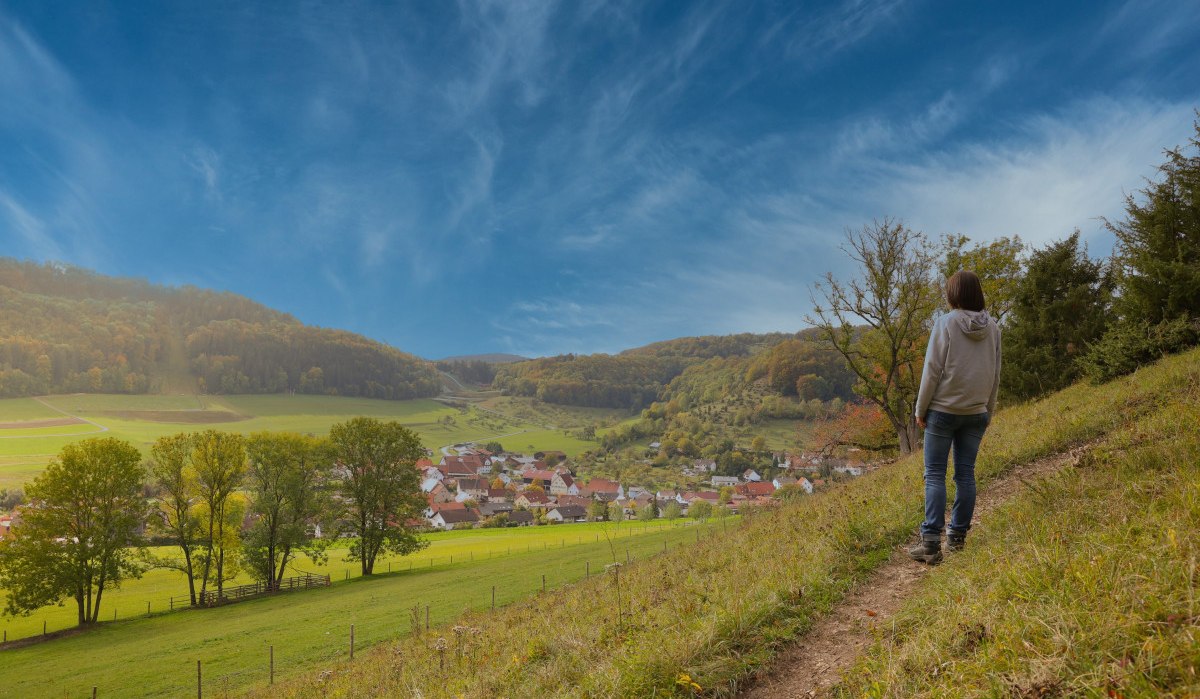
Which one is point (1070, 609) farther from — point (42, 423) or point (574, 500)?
point (42, 423)

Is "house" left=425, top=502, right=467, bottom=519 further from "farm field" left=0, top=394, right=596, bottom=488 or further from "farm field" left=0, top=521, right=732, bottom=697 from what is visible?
"farm field" left=0, top=521, right=732, bottom=697

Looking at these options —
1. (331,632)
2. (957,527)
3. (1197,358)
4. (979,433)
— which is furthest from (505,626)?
(331,632)

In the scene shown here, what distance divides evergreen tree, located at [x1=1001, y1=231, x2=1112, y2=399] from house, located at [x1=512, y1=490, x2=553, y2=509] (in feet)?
301

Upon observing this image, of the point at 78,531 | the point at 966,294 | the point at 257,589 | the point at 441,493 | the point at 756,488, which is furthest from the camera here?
the point at 441,493

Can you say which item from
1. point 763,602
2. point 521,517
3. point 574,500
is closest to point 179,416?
point 521,517

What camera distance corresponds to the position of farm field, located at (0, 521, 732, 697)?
19.2m

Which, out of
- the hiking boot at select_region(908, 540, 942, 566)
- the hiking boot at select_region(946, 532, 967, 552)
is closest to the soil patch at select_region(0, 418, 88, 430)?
the hiking boot at select_region(908, 540, 942, 566)

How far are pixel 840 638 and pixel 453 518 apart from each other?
9762 cm

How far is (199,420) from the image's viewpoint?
14812 cm

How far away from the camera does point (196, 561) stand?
1572 inches

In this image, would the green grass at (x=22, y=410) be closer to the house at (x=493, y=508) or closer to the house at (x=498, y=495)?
the house at (x=498, y=495)

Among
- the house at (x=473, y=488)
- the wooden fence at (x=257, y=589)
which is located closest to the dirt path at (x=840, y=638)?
the wooden fence at (x=257, y=589)

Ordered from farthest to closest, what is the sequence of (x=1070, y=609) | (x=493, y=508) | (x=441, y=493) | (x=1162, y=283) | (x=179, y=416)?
(x=179, y=416), (x=441, y=493), (x=493, y=508), (x=1162, y=283), (x=1070, y=609)

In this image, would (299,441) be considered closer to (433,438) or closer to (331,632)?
(331,632)
